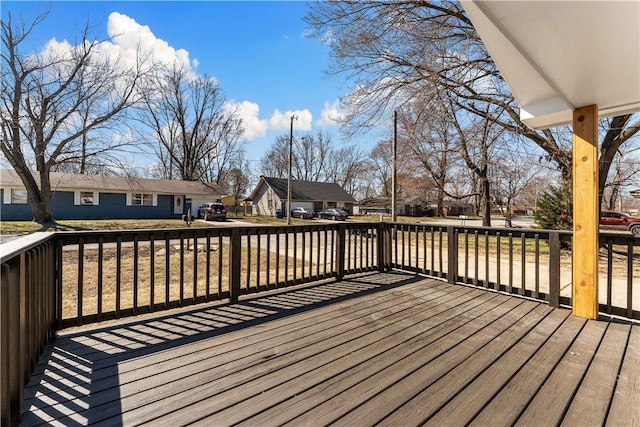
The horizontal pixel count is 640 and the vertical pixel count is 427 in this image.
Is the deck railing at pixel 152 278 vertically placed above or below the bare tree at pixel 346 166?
below

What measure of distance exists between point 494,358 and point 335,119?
24.1 feet

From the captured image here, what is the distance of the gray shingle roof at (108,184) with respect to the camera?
703 inches

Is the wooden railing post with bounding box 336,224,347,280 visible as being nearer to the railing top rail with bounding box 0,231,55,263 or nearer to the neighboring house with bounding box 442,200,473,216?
the railing top rail with bounding box 0,231,55,263

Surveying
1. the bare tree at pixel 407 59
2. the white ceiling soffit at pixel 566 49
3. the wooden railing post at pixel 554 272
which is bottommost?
the wooden railing post at pixel 554 272

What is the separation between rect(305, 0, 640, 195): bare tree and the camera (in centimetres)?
693

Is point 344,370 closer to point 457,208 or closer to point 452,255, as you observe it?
point 452,255

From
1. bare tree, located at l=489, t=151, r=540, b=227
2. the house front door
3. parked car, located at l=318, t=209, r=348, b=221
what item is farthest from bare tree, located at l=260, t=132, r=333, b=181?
bare tree, located at l=489, t=151, r=540, b=227

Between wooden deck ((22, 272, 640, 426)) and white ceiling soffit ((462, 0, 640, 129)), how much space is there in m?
2.12

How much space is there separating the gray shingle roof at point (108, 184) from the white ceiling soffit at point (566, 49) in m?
17.6

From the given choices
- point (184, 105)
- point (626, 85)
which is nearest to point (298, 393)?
point (626, 85)

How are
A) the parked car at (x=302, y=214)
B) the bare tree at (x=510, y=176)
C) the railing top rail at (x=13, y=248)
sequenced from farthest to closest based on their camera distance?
the parked car at (x=302, y=214) < the bare tree at (x=510, y=176) < the railing top rail at (x=13, y=248)

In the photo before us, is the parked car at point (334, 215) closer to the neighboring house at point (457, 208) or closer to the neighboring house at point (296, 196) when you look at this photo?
the neighboring house at point (296, 196)

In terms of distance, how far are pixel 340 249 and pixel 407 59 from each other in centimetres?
567

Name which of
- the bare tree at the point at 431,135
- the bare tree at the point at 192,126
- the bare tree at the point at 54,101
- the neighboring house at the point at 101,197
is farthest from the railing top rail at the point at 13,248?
the bare tree at the point at 192,126
